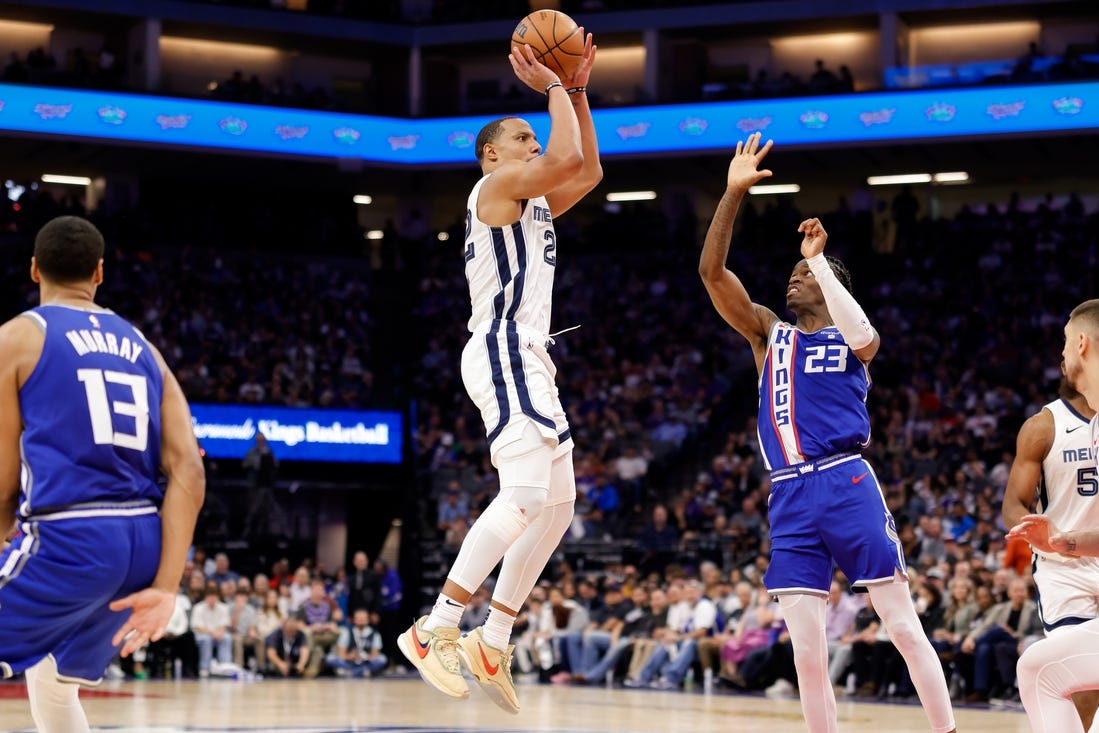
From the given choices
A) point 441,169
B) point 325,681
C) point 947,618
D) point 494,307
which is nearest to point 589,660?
point 325,681

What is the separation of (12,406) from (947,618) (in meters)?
13.5

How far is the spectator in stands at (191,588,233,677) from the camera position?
19.8 m

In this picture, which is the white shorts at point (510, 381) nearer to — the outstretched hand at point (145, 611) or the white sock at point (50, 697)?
the outstretched hand at point (145, 611)

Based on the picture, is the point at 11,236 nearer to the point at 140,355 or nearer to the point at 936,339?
the point at 936,339

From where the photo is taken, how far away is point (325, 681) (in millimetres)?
19250

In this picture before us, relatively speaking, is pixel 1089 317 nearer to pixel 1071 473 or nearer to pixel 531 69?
pixel 1071 473

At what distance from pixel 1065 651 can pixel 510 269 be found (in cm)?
307

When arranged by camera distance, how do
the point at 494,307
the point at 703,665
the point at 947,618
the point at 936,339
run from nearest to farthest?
the point at 494,307
the point at 947,618
the point at 703,665
the point at 936,339

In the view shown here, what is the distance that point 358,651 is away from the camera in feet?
68.2

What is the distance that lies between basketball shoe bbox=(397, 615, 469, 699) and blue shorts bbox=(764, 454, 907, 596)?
1.66 meters

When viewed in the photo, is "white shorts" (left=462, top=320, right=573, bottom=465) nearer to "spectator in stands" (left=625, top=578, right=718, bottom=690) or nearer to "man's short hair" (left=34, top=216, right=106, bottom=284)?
"man's short hair" (left=34, top=216, right=106, bottom=284)

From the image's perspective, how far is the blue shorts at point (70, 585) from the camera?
Result: 16.6 feet

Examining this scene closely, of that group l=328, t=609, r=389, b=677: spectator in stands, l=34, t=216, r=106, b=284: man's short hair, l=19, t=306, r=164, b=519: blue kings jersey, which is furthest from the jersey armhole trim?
l=328, t=609, r=389, b=677: spectator in stands

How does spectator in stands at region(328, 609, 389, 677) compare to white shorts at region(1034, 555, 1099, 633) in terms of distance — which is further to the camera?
spectator in stands at region(328, 609, 389, 677)
